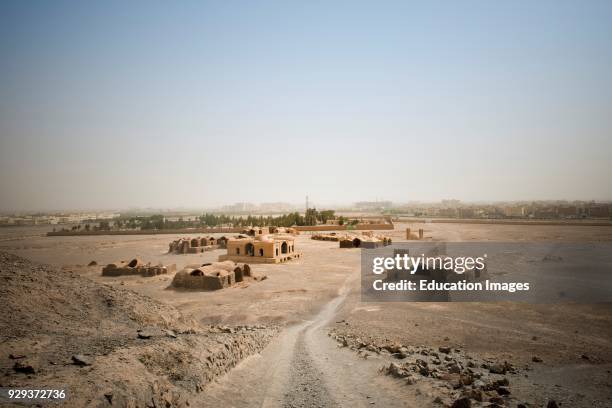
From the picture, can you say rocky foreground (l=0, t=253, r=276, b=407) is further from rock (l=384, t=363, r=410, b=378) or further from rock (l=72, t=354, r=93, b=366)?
rock (l=384, t=363, r=410, b=378)

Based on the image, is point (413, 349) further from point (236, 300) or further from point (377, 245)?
point (377, 245)

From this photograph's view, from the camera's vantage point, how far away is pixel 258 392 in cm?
806

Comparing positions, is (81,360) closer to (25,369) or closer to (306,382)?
(25,369)

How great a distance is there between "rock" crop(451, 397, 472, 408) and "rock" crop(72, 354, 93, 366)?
6.39m

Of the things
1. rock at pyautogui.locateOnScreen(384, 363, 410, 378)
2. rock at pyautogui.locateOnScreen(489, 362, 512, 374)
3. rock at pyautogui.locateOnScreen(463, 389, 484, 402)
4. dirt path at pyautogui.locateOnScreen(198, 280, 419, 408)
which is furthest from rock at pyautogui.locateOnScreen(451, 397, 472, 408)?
rock at pyautogui.locateOnScreen(489, 362, 512, 374)

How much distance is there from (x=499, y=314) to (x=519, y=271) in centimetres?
1031

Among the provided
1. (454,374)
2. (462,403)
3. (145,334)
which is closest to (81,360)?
(145,334)

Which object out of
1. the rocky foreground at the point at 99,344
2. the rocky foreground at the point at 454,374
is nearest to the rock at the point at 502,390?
the rocky foreground at the point at 454,374

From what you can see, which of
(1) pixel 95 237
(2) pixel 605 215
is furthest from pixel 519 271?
(2) pixel 605 215

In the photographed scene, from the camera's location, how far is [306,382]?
8.52 meters

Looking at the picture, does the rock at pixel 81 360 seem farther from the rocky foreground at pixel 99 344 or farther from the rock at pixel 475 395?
the rock at pixel 475 395

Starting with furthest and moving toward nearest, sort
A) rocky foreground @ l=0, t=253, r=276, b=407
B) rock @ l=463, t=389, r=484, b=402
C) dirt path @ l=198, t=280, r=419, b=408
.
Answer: dirt path @ l=198, t=280, r=419, b=408
rock @ l=463, t=389, r=484, b=402
rocky foreground @ l=0, t=253, r=276, b=407

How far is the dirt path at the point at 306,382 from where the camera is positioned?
25.2 feet

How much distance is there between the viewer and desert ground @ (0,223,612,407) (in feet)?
24.5
